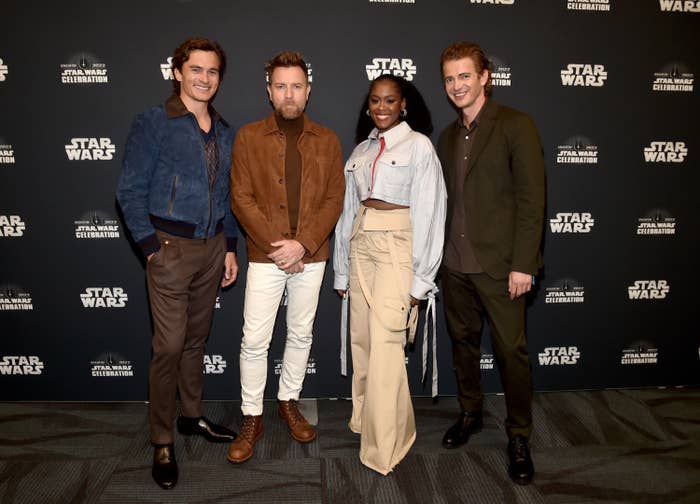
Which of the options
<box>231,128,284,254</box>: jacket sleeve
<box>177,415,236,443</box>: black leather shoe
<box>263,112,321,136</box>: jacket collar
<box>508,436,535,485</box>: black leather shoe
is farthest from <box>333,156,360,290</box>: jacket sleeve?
<box>508,436,535,485</box>: black leather shoe

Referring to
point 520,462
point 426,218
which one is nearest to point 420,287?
point 426,218

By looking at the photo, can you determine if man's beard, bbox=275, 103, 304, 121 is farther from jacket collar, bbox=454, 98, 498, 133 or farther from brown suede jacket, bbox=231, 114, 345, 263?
jacket collar, bbox=454, 98, 498, 133

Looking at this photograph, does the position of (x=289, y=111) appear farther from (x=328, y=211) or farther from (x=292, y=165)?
(x=328, y=211)

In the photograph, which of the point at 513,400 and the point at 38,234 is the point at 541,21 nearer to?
the point at 513,400

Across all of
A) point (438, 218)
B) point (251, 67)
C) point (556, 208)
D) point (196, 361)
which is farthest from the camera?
point (556, 208)

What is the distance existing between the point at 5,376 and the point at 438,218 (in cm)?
309

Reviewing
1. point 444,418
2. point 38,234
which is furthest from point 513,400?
point 38,234

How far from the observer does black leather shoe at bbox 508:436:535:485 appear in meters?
2.56

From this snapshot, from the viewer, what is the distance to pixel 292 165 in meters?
2.66

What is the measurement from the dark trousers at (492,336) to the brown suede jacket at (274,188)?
806 millimetres

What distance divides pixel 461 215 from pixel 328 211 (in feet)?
2.32

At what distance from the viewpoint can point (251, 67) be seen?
10.3 feet

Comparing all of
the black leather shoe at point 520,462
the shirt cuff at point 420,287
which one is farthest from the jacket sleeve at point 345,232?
the black leather shoe at point 520,462

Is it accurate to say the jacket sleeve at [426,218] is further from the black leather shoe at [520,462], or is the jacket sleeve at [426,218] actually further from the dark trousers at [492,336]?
the black leather shoe at [520,462]
